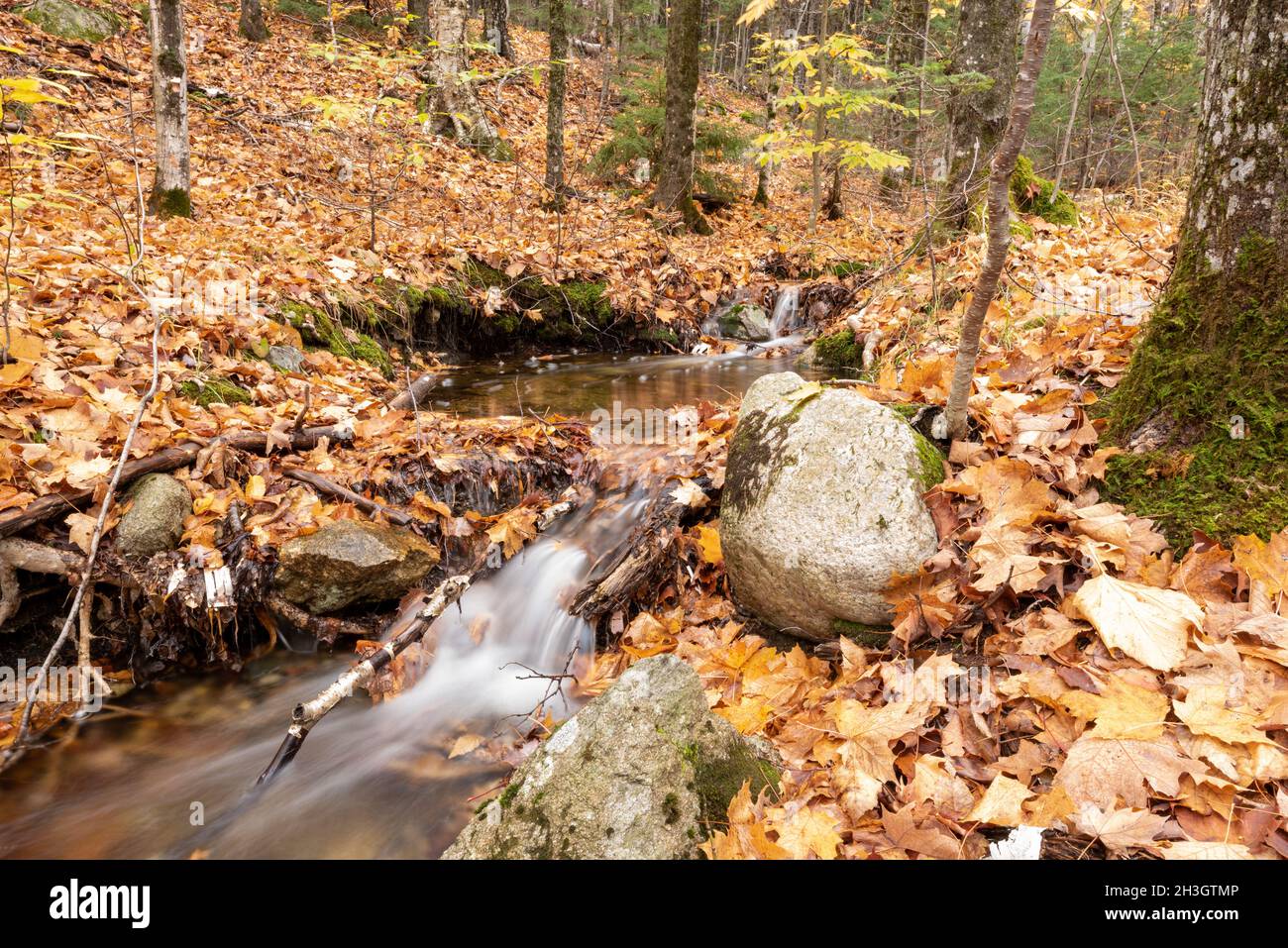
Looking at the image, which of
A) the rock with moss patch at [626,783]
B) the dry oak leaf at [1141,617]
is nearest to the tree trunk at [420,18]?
the rock with moss patch at [626,783]

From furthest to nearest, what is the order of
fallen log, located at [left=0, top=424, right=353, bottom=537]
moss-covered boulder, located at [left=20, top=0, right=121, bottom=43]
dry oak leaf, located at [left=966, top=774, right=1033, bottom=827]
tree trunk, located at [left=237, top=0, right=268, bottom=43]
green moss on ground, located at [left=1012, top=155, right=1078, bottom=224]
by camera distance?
tree trunk, located at [left=237, top=0, right=268, bottom=43] → moss-covered boulder, located at [left=20, top=0, right=121, bottom=43] → green moss on ground, located at [left=1012, top=155, right=1078, bottom=224] → fallen log, located at [left=0, top=424, right=353, bottom=537] → dry oak leaf, located at [left=966, top=774, right=1033, bottom=827]

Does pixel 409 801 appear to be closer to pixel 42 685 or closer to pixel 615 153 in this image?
pixel 42 685

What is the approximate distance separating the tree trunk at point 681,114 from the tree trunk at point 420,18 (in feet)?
26.7

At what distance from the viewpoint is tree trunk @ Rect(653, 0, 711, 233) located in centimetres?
1036

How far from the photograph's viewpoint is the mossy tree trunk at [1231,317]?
2.32 m

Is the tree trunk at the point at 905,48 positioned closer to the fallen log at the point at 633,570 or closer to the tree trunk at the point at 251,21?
the fallen log at the point at 633,570

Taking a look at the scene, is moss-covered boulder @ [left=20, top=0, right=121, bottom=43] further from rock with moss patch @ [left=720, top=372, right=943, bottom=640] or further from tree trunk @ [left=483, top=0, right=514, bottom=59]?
rock with moss patch @ [left=720, top=372, right=943, bottom=640]

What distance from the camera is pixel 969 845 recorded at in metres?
1.78

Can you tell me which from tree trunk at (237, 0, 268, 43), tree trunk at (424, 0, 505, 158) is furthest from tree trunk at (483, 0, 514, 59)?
tree trunk at (424, 0, 505, 158)


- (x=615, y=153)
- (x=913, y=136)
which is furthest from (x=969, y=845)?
(x=913, y=136)

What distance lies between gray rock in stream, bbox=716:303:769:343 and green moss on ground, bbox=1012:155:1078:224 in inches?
130

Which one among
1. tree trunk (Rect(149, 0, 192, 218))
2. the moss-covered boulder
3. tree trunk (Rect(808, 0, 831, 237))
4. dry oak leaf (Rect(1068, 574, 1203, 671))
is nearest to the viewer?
dry oak leaf (Rect(1068, 574, 1203, 671))
